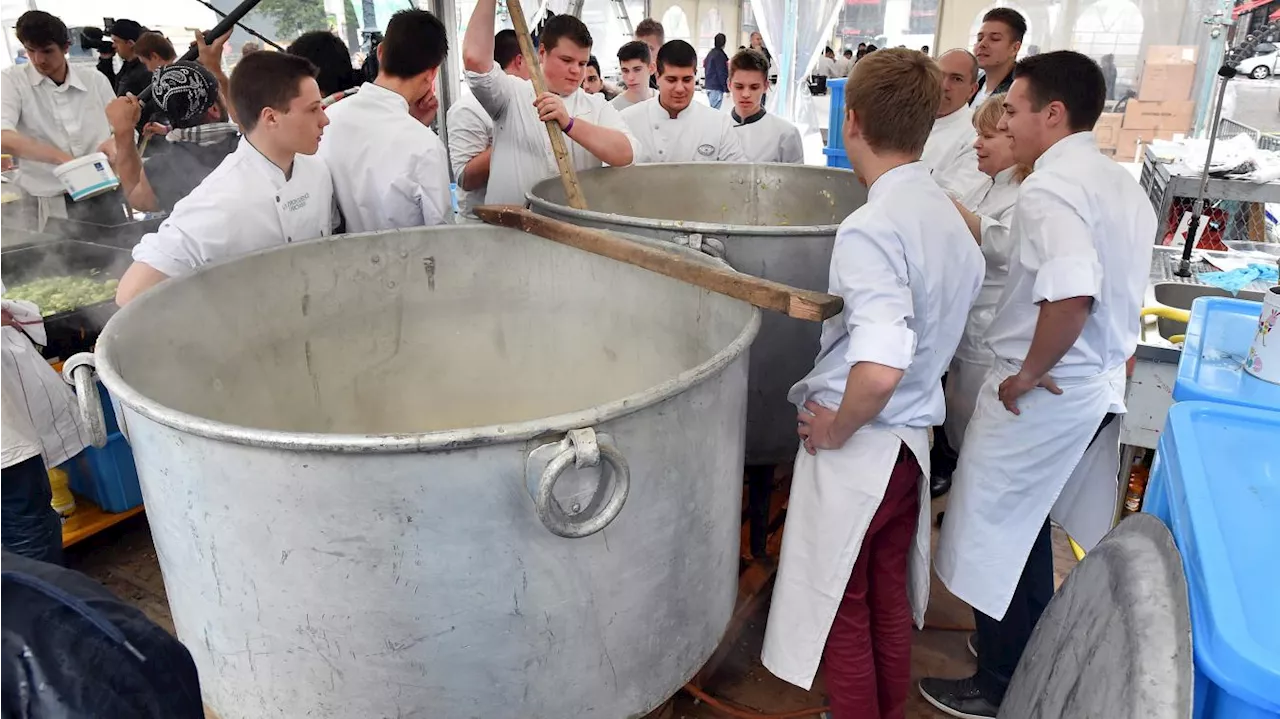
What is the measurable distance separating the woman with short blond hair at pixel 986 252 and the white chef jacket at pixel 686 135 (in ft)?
5.27

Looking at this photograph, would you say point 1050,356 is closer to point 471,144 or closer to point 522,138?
point 522,138

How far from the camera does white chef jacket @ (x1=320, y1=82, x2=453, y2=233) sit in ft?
8.11

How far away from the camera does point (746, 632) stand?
249 centimetres

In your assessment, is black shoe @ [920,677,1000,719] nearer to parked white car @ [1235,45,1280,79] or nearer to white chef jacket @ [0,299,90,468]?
white chef jacket @ [0,299,90,468]

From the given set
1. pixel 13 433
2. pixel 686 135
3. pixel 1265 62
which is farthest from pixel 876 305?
pixel 1265 62

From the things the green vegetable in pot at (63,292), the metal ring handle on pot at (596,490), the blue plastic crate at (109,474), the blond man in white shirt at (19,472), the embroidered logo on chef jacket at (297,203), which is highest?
the embroidered logo on chef jacket at (297,203)

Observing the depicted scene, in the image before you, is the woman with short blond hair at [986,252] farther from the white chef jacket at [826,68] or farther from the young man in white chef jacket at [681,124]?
the white chef jacket at [826,68]

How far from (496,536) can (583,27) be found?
8.62ft

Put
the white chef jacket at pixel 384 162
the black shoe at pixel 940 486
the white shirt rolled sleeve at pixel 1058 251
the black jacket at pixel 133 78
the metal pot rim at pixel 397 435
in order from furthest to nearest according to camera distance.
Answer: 1. the black jacket at pixel 133 78
2. the black shoe at pixel 940 486
3. the white chef jacket at pixel 384 162
4. the white shirt rolled sleeve at pixel 1058 251
5. the metal pot rim at pixel 397 435

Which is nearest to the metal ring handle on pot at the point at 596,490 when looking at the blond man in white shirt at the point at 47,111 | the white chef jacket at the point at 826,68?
the blond man in white shirt at the point at 47,111

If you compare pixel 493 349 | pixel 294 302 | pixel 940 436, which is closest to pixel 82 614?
pixel 294 302

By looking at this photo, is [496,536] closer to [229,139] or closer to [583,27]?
[583,27]

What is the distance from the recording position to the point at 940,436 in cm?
303

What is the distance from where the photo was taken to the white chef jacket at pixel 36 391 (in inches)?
86.4
